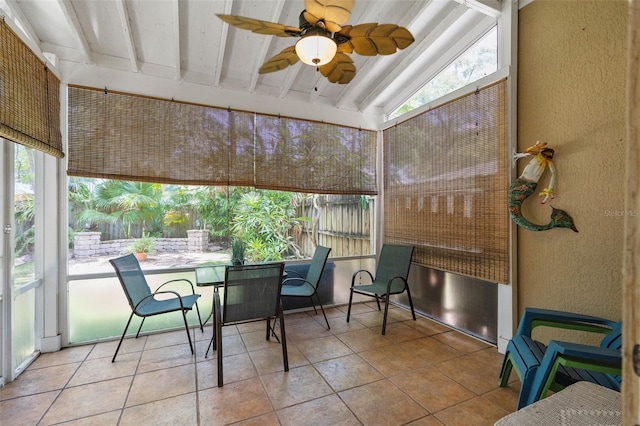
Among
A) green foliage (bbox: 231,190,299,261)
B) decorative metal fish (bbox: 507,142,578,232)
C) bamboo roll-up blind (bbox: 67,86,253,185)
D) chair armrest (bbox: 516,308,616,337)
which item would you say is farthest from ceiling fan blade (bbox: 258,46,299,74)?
chair armrest (bbox: 516,308,616,337)

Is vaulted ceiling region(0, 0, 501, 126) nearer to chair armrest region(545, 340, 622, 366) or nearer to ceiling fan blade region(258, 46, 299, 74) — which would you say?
ceiling fan blade region(258, 46, 299, 74)

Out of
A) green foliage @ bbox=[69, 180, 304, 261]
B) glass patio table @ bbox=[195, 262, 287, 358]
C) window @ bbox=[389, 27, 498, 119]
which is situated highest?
window @ bbox=[389, 27, 498, 119]

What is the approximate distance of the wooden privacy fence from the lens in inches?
166

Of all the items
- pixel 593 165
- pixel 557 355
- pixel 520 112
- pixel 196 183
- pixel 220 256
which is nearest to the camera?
pixel 557 355

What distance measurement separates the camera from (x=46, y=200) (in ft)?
9.05

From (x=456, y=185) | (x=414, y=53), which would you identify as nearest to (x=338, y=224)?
(x=456, y=185)

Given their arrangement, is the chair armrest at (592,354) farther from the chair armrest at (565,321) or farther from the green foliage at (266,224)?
the green foliage at (266,224)

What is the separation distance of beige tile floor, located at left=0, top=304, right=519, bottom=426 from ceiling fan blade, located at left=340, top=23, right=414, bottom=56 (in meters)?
2.46

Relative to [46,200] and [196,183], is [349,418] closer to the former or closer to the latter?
[196,183]

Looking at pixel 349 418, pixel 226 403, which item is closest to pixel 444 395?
pixel 349 418

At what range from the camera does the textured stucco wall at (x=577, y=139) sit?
2.10 m

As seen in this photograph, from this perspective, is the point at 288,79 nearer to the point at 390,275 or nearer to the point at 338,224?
the point at 338,224

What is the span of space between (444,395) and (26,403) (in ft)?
9.75

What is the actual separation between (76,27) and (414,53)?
130 inches
